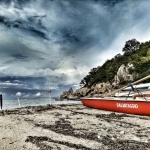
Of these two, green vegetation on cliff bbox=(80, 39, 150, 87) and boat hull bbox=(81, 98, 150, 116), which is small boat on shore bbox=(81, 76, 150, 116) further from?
green vegetation on cliff bbox=(80, 39, 150, 87)

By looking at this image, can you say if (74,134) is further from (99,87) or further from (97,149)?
(99,87)

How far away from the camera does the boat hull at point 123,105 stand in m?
16.4

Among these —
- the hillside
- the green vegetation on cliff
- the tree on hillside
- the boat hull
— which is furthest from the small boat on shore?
the tree on hillside

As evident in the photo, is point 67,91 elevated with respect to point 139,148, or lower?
elevated

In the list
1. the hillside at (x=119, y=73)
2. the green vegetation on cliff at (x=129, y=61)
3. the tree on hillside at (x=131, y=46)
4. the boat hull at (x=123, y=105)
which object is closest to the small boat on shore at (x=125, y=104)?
the boat hull at (x=123, y=105)

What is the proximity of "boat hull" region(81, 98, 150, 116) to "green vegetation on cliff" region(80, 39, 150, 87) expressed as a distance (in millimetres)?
57412

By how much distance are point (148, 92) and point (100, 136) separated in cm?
1710

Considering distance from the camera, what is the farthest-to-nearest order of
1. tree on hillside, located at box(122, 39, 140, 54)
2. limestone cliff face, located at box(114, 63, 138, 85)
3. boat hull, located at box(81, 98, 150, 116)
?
tree on hillside, located at box(122, 39, 140, 54) < limestone cliff face, located at box(114, 63, 138, 85) < boat hull, located at box(81, 98, 150, 116)

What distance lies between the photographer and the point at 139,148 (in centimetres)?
809

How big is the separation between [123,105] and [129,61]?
272 ft

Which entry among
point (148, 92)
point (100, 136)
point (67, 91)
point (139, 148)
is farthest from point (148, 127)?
point (67, 91)

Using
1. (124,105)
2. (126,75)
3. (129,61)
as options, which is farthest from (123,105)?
(129,61)

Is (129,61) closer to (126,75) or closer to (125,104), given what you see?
(126,75)

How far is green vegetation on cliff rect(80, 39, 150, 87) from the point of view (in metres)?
87.0
